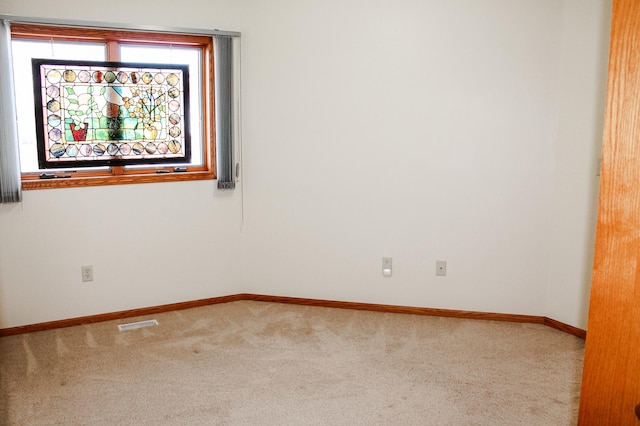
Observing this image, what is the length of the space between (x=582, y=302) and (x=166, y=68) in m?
3.19

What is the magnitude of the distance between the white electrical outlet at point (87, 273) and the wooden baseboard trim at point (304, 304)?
26 cm

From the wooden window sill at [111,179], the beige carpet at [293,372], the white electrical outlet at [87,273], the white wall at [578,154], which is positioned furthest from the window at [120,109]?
the white wall at [578,154]

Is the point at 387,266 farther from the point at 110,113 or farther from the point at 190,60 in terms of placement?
the point at 110,113

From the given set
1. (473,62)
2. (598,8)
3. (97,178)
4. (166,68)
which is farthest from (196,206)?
(598,8)

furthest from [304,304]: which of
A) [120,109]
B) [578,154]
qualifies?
[578,154]

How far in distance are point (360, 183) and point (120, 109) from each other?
1734 mm

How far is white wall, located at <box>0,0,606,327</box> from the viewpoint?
3.91m

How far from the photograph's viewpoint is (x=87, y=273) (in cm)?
404

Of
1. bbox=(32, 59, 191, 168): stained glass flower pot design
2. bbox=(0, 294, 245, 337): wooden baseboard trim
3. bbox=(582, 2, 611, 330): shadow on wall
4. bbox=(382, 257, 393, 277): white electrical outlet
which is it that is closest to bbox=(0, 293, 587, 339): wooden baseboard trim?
bbox=(0, 294, 245, 337): wooden baseboard trim

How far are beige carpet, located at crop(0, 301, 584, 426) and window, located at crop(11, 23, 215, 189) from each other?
41.5 inches

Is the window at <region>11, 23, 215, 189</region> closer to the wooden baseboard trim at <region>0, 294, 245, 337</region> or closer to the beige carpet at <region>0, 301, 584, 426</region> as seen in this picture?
the wooden baseboard trim at <region>0, 294, 245, 337</region>

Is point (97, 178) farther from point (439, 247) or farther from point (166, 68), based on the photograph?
point (439, 247)

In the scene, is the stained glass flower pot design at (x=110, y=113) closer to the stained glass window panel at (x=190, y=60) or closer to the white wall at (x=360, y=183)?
the stained glass window panel at (x=190, y=60)

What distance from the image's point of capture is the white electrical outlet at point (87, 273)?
403cm
